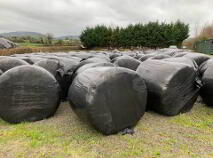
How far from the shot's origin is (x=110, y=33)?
27.2 meters

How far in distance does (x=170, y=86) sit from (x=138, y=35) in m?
24.0

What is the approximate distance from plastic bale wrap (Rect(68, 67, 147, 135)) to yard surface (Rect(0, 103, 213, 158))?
0.70ft

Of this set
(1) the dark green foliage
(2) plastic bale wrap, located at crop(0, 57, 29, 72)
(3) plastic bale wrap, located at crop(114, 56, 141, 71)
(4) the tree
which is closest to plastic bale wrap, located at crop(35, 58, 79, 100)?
(2) plastic bale wrap, located at crop(0, 57, 29, 72)

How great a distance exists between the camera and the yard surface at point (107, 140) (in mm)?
2283

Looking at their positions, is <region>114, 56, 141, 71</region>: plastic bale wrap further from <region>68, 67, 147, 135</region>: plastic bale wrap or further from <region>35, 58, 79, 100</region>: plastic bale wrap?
<region>68, 67, 147, 135</region>: plastic bale wrap

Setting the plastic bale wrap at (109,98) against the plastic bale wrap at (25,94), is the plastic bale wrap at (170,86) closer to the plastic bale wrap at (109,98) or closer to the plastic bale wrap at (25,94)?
the plastic bale wrap at (109,98)

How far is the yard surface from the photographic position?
2.28 m

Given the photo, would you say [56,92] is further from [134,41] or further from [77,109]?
[134,41]

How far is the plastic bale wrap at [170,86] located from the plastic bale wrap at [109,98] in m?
0.40

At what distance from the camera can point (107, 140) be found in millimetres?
2539

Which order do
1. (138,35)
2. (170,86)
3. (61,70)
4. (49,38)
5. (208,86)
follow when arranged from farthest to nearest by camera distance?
(49,38) → (138,35) → (61,70) → (208,86) → (170,86)

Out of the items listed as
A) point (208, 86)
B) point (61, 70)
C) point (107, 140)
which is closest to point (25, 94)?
point (61, 70)

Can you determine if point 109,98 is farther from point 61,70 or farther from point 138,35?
point 138,35

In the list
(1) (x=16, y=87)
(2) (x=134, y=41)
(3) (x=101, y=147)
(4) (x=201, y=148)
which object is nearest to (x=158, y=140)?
(4) (x=201, y=148)
